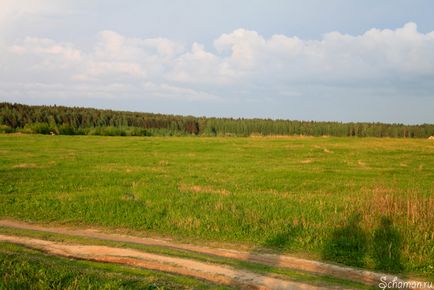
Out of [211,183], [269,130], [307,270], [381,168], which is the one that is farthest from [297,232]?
[269,130]

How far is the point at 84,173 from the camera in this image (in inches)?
963

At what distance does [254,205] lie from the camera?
15.7 m

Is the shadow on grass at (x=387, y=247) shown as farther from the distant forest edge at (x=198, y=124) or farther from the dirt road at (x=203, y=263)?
the distant forest edge at (x=198, y=124)

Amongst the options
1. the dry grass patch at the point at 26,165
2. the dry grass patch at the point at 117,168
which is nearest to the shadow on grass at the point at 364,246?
the dry grass patch at the point at 117,168

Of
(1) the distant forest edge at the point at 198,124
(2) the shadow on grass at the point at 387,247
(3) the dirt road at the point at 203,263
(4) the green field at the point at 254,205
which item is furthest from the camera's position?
(1) the distant forest edge at the point at 198,124

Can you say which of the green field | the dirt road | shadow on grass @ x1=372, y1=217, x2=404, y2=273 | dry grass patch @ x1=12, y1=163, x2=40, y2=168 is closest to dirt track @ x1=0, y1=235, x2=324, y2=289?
the dirt road

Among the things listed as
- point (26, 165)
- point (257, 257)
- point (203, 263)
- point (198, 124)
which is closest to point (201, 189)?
point (257, 257)

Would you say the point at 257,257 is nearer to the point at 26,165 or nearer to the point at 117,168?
the point at 117,168

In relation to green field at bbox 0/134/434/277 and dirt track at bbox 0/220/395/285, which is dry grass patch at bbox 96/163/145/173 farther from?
dirt track at bbox 0/220/395/285

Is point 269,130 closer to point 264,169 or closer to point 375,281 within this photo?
point 264,169

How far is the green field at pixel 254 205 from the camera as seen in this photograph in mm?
12320

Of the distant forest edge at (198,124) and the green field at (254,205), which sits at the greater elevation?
the distant forest edge at (198,124)

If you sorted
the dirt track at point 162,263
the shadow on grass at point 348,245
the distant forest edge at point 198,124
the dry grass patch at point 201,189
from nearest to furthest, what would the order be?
the dirt track at point 162,263
the shadow on grass at point 348,245
the dry grass patch at point 201,189
the distant forest edge at point 198,124

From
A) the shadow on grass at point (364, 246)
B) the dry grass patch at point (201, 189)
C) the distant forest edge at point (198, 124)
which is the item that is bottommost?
the shadow on grass at point (364, 246)
